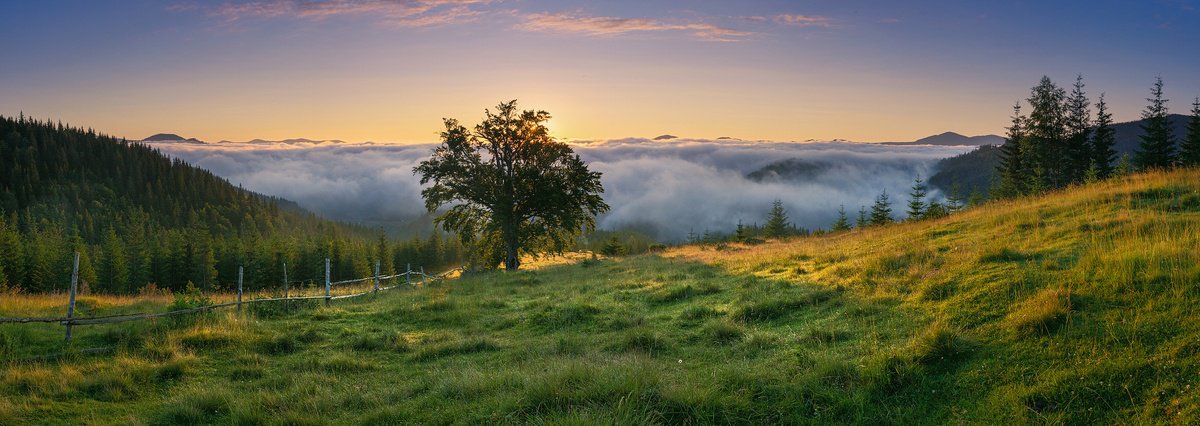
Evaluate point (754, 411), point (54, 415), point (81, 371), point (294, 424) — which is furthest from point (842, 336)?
point (81, 371)

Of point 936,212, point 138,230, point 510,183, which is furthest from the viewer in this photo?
point 138,230

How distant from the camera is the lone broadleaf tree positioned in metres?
34.9

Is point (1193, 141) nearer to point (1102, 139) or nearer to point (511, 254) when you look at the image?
point (1102, 139)

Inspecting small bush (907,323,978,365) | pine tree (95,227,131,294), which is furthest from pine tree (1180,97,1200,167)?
pine tree (95,227,131,294)

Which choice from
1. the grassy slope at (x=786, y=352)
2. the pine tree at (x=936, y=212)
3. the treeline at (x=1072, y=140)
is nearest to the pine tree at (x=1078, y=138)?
the treeline at (x=1072, y=140)

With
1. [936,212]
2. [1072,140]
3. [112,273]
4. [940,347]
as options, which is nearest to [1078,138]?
[1072,140]

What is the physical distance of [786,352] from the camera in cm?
774

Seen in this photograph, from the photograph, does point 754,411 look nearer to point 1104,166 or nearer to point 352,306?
point 352,306

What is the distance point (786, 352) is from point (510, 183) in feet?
97.8

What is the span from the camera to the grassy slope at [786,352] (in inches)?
221

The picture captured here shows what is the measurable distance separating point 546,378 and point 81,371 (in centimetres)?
859

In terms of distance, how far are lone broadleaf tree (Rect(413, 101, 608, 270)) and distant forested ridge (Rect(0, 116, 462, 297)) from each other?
50.1 metres

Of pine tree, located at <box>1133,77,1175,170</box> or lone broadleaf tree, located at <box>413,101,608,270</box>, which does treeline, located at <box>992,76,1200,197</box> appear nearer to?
pine tree, located at <box>1133,77,1175,170</box>

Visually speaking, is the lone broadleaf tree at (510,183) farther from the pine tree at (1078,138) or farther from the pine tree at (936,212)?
the pine tree at (1078,138)
